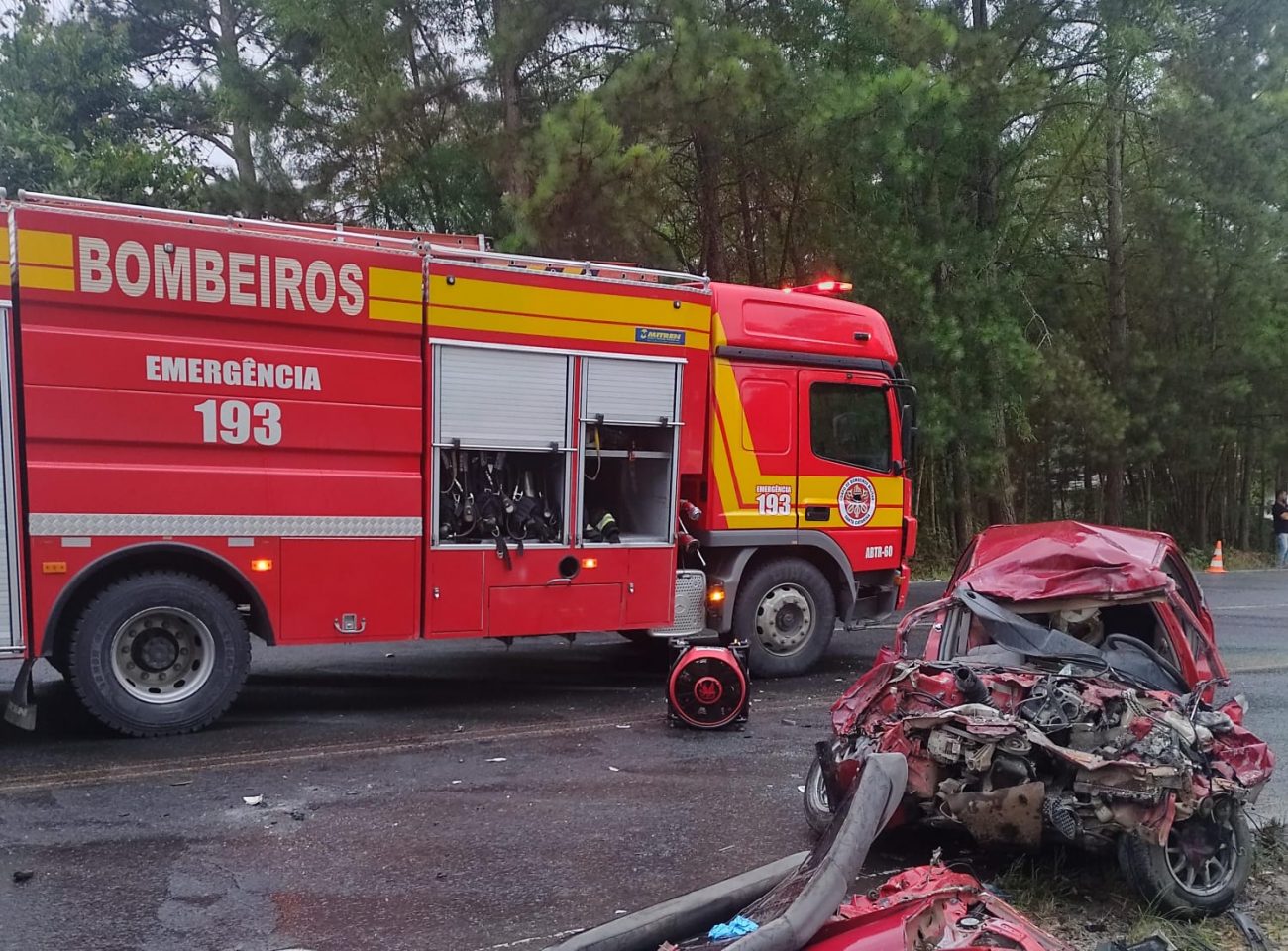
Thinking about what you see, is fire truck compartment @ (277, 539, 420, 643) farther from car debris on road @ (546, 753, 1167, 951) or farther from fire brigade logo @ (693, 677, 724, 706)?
car debris on road @ (546, 753, 1167, 951)

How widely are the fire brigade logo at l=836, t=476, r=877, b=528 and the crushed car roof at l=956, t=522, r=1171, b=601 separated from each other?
3.20 m

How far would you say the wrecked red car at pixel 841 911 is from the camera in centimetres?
257

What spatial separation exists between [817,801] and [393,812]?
2.19 m

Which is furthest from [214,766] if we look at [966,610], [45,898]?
[966,610]

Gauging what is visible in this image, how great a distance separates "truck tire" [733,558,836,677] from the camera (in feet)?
Answer: 29.5

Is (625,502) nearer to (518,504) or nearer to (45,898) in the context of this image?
(518,504)

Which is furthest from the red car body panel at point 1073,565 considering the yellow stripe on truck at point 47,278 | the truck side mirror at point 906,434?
the yellow stripe on truck at point 47,278

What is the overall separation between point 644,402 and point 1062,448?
1902cm

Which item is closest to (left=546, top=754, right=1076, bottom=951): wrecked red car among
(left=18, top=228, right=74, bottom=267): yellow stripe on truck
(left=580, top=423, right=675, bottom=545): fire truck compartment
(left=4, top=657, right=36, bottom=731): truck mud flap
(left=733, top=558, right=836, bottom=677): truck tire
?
(left=4, top=657, right=36, bottom=731): truck mud flap

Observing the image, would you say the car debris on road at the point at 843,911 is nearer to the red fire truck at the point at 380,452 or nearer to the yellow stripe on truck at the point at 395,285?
the red fire truck at the point at 380,452

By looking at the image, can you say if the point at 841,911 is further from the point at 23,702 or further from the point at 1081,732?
the point at 23,702

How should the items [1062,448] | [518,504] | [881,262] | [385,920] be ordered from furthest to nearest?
[1062,448] < [881,262] < [518,504] < [385,920]

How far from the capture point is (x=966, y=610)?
564 cm

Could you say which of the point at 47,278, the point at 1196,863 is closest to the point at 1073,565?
the point at 1196,863
